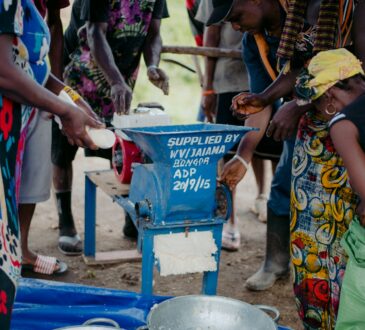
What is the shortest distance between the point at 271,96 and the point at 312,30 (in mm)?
356

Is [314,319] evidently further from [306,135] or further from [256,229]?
[256,229]

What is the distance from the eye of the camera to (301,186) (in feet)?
9.90

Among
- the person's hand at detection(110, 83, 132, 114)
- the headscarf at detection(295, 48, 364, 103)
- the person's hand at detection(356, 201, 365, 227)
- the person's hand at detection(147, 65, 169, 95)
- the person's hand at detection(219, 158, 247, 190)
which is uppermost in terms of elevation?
the headscarf at detection(295, 48, 364, 103)

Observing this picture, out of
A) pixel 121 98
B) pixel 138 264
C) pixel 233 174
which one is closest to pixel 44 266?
pixel 138 264

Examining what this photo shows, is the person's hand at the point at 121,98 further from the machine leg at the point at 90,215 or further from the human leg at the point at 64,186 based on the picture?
the human leg at the point at 64,186

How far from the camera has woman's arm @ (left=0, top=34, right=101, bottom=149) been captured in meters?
2.02

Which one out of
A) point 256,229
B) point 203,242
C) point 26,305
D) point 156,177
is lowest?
point 256,229

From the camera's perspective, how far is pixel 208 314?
96.3 inches

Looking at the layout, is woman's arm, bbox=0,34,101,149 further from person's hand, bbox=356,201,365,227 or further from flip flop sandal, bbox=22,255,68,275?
flip flop sandal, bbox=22,255,68,275

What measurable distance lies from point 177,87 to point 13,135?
7.66 metres

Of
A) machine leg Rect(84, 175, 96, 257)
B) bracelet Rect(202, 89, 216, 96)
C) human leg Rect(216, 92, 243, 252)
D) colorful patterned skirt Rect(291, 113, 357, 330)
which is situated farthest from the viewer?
bracelet Rect(202, 89, 216, 96)

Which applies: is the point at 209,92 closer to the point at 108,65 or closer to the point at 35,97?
the point at 108,65

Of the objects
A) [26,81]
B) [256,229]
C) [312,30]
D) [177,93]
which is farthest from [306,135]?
[177,93]

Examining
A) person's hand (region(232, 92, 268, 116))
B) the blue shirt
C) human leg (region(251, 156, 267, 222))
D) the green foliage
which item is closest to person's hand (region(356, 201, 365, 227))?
person's hand (region(232, 92, 268, 116))
